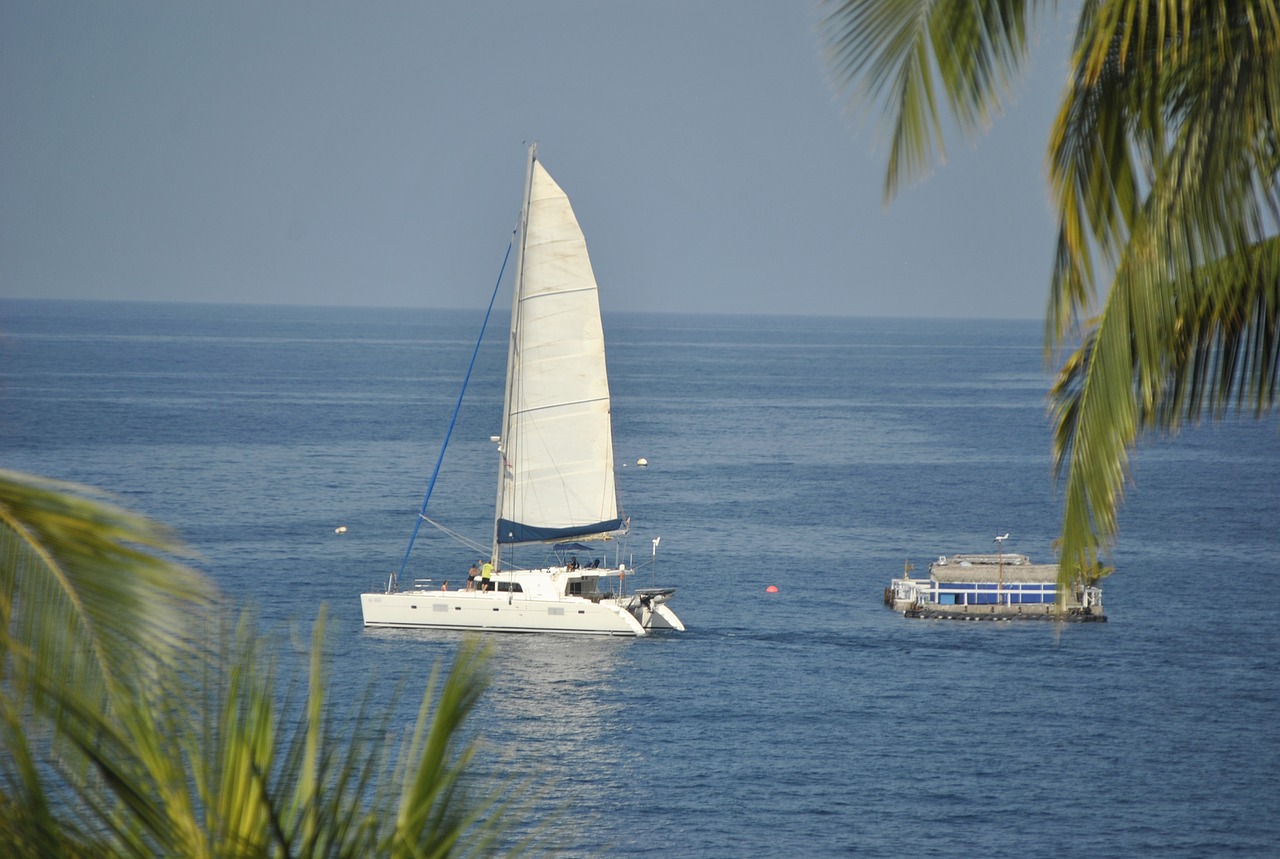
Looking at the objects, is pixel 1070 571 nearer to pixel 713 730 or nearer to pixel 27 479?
pixel 27 479

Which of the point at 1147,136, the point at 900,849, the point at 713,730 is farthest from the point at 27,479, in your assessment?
the point at 713,730

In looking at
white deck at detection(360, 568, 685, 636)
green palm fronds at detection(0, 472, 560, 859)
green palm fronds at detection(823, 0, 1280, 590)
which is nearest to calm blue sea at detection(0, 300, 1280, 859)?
green palm fronds at detection(0, 472, 560, 859)

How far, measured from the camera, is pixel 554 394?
59.0 m

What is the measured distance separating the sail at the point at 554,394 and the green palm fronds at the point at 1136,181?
166 ft

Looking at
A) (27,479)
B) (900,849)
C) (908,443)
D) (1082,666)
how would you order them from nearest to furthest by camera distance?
1. (27,479)
2. (900,849)
3. (1082,666)
4. (908,443)

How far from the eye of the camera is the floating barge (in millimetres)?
64188

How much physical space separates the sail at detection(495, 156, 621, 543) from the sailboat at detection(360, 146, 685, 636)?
1.5 inches

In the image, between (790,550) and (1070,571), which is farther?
(790,550)

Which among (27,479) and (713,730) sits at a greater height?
(27,479)

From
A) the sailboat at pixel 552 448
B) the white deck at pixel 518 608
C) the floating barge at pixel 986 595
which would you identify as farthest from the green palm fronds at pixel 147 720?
the floating barge at pixel 986 595

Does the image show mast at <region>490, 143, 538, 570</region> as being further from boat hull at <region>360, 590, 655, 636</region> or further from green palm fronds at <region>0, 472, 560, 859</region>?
green palm fronds at <region>0, 472, 560, 859</region>

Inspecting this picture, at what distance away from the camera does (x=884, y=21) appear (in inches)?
281

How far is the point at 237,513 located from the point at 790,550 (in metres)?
32.2

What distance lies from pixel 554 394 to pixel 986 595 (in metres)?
21.8
